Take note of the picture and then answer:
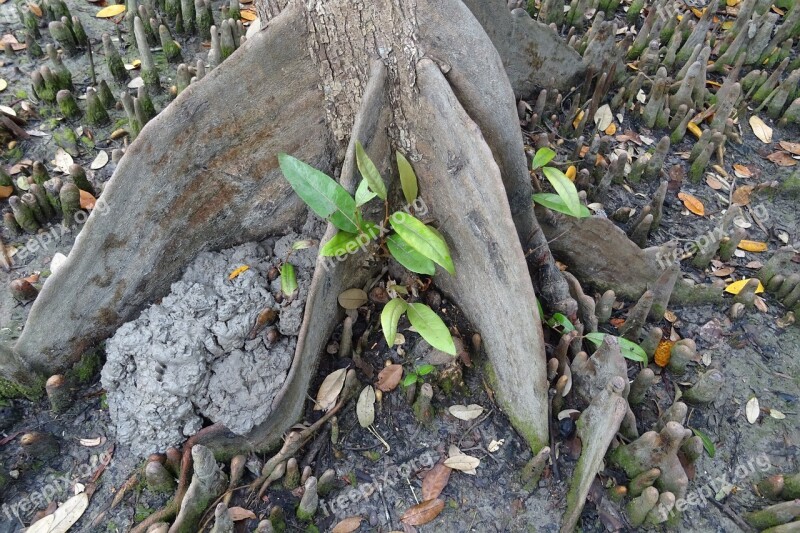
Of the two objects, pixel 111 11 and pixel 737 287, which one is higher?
pixel 111 11

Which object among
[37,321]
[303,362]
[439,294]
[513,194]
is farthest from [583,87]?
[37,321]

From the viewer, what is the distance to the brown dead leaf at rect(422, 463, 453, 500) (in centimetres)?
289

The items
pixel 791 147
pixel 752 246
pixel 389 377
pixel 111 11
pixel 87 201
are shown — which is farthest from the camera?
pixel 111 11

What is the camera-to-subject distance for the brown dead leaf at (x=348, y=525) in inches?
110

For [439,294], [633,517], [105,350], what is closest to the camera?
[633,517]

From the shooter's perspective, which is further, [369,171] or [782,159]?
[782,159]

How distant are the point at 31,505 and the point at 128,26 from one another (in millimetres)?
3863

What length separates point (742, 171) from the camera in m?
4.70

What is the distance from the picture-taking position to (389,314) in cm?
293

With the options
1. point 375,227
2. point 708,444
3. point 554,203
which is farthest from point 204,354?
point 708,444

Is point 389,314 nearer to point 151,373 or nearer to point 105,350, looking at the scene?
point 151,373

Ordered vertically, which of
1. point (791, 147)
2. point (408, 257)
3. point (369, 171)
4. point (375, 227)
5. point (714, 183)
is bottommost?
point (714, 183)

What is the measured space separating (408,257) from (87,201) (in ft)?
7.25

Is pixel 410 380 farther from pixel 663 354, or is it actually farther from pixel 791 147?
pixel 791 147
